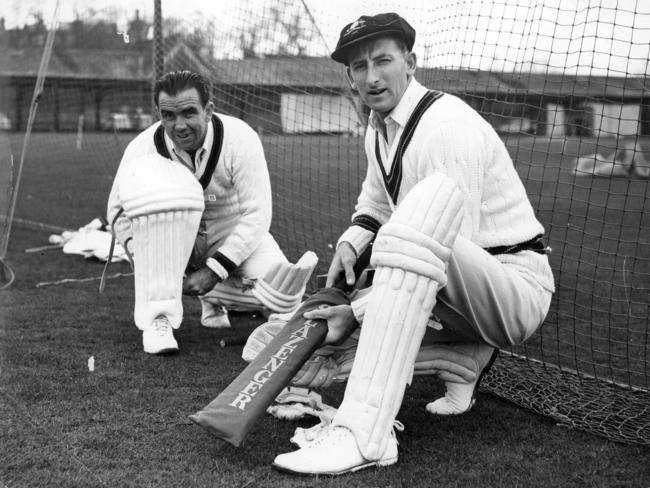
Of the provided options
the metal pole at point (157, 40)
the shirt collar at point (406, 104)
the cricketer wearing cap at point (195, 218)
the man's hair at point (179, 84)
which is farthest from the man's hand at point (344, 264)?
the metal pole at point (157, 40)

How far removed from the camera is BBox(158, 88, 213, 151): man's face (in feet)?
12.0

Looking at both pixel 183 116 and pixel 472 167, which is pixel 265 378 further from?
pixel 183 116

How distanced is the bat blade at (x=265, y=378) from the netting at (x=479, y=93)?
97 centimetres

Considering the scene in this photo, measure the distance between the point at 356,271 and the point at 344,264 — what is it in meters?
0.11

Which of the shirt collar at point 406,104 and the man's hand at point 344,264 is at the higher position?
the shirt collar at point 406,104

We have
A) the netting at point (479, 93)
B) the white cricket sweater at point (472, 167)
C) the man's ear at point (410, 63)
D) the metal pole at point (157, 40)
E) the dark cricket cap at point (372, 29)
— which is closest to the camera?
the white cricket sweater at point (472, 167)

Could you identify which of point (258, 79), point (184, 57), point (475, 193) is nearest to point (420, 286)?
point (475, 193)

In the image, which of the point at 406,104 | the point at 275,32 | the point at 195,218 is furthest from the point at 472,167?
the point at 275,32

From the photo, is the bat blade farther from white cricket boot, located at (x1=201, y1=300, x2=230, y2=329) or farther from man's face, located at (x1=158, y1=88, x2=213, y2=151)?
white cricket boot, located at (x1=201, y1=300, x2=230, y2=329)

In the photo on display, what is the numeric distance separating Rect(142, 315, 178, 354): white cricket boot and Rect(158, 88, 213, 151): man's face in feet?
2.81

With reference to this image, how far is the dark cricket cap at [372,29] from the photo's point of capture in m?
2.65

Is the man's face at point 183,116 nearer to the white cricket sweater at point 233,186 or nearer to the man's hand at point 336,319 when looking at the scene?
the white cricket sweater at point 233,186

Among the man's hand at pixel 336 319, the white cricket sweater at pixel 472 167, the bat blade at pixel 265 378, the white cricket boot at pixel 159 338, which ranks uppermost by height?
the white cricket sweater at pixel 472 167

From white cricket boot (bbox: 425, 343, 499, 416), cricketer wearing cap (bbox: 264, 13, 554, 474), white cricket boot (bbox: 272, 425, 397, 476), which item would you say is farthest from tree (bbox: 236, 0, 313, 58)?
white cricket boot (bbox: 272, 425, 397, 476)
